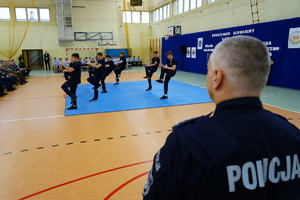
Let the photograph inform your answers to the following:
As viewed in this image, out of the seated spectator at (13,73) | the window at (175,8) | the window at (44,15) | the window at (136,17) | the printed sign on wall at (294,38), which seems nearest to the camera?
the printed sign on wall at (294,38)

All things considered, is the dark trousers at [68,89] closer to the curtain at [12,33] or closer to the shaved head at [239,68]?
the shaved head at [239,68]

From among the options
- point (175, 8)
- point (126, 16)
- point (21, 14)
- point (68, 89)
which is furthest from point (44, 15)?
point (68, 89)

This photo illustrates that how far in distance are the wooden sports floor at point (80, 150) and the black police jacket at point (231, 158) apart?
87.3 inches

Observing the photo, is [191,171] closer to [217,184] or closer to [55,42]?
[217,184]

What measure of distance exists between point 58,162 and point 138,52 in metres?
23.4

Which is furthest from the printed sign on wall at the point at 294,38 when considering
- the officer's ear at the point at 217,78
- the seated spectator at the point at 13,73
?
the seated spectator at the point at 13,73

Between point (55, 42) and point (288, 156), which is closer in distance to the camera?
point (288, 156)

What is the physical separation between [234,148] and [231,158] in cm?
5

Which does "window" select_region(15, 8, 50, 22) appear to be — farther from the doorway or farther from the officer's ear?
the officer's ear

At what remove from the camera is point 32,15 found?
2209 centimetres

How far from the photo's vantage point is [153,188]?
104 cm

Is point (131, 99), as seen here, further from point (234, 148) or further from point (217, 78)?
point (234, 148)

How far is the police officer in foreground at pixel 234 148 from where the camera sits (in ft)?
2.93

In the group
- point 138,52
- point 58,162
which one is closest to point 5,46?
point 138,52
